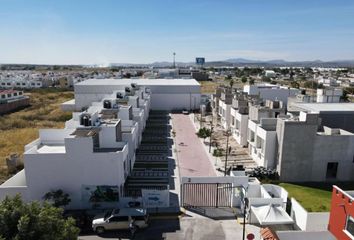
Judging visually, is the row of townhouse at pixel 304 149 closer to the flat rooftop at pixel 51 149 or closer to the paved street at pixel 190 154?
the paved street at pixel 190 154

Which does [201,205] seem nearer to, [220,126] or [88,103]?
[220,126]

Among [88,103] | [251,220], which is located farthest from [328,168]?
[88,103]

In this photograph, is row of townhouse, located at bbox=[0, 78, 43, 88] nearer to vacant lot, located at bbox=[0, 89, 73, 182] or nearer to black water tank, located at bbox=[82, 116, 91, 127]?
vacant lot, located at bbox=[0, 89, 73, 182]

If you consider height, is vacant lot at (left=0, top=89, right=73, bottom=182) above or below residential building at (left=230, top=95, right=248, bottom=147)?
below

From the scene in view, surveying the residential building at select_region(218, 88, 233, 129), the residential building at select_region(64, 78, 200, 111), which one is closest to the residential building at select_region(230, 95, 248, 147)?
the residential building at select_region(218, 88, 233, 129)

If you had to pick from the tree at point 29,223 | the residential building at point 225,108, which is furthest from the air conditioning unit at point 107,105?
the tree at point 29,223

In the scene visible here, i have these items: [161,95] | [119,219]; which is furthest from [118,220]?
[161,95]

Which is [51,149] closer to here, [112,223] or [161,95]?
[112,223]

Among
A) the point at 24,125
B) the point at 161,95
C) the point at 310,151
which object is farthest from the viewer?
the point at 161,95
